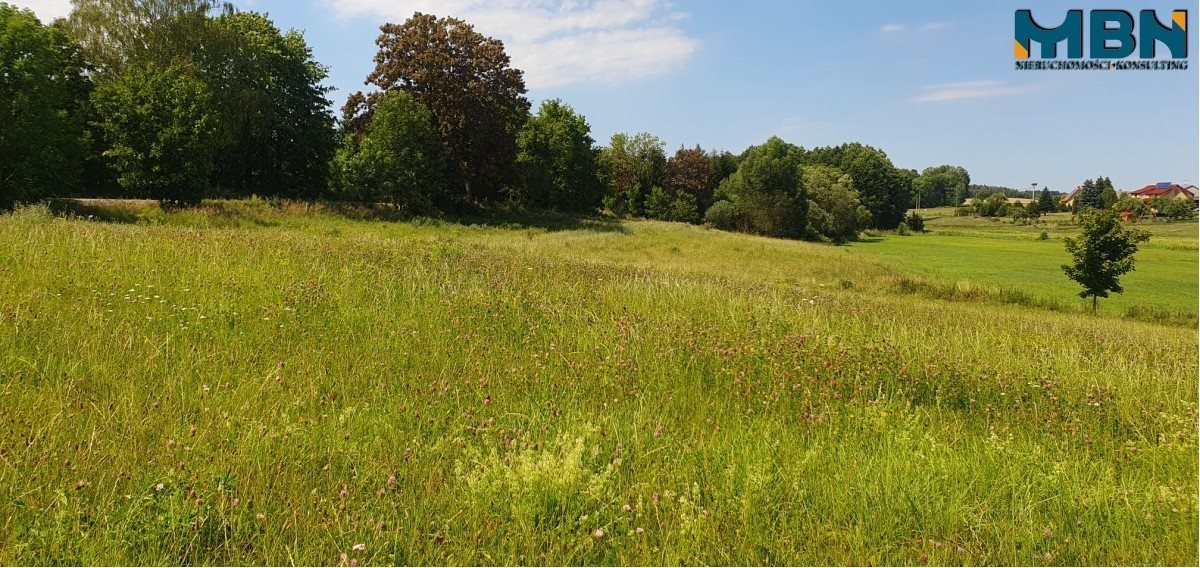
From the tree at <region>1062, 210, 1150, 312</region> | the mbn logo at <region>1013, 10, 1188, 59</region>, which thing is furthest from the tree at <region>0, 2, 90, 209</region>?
the tree at <region>1062, 210, 1150, 312</region>

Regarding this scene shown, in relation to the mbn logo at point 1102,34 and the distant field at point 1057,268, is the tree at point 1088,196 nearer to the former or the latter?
the distant field at point 1057,268

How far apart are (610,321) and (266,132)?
4767cm

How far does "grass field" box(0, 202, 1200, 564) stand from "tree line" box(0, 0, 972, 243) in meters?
24.5

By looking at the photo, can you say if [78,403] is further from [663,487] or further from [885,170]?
[885,170]

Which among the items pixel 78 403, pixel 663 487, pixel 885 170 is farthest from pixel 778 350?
pixel 885 170

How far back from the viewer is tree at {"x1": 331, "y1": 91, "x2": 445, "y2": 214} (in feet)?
123

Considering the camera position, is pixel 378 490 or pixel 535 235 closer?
pixel 378 490

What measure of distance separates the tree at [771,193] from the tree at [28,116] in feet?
201

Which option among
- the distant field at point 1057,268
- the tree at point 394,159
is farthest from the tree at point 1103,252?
the tree at point 394,159

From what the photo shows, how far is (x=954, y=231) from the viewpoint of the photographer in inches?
4163

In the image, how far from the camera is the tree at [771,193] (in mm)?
69200

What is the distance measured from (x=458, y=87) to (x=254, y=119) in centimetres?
1490

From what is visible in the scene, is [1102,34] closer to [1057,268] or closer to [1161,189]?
[1057,268]

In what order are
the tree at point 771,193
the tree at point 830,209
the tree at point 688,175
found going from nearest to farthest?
the tree at point 771,193, the tree at point 830,209, the tree at point 688,175
